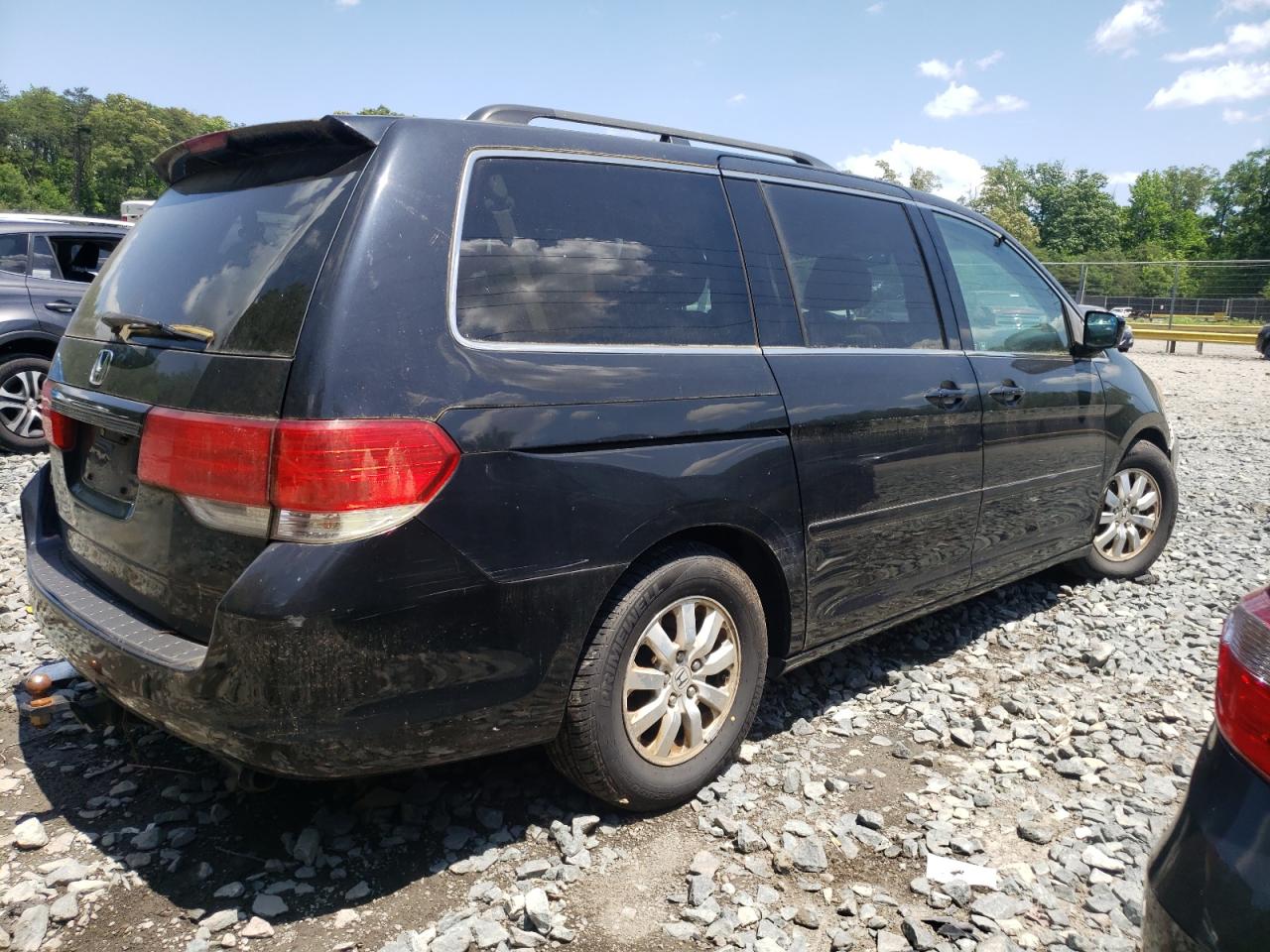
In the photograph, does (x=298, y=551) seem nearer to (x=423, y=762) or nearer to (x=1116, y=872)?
(x=423, y=762)

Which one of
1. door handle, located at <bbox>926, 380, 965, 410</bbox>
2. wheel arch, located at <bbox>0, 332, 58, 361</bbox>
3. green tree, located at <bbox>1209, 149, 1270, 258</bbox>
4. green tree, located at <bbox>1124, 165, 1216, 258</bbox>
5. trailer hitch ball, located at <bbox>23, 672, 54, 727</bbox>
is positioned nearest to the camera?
trailer hitch ball, located at <bbox>23, 672, 54, 727</bbox>

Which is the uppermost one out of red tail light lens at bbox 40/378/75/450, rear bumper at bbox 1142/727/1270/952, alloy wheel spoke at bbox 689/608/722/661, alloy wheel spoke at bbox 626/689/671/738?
red tail light lens at bbox 40/378/75/450

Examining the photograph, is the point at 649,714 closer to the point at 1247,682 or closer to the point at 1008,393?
the point at 1247,682

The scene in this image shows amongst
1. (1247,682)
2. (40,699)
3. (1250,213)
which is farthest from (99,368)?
(1250,213)

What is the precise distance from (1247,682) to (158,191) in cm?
8566

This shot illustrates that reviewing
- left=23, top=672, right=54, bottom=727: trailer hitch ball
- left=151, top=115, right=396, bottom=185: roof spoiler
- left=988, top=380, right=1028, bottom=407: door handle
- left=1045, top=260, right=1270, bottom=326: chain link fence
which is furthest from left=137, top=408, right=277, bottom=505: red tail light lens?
left=1045, top=260, right=1270, bottom=326: chain link fence

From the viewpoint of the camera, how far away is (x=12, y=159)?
86.5m

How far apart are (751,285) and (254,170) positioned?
5.10ft

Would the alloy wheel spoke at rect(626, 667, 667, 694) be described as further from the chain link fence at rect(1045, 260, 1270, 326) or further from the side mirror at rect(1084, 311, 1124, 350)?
the chain link fence at rect(1045, 260, 1270, 326)

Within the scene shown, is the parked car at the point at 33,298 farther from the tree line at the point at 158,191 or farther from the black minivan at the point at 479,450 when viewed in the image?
the tree line at the point at 158,191

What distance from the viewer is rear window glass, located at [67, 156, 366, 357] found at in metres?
2.25

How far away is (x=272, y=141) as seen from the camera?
100 inches

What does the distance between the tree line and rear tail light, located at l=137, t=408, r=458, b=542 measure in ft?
241

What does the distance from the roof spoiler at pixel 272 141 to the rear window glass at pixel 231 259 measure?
1.6 inches
